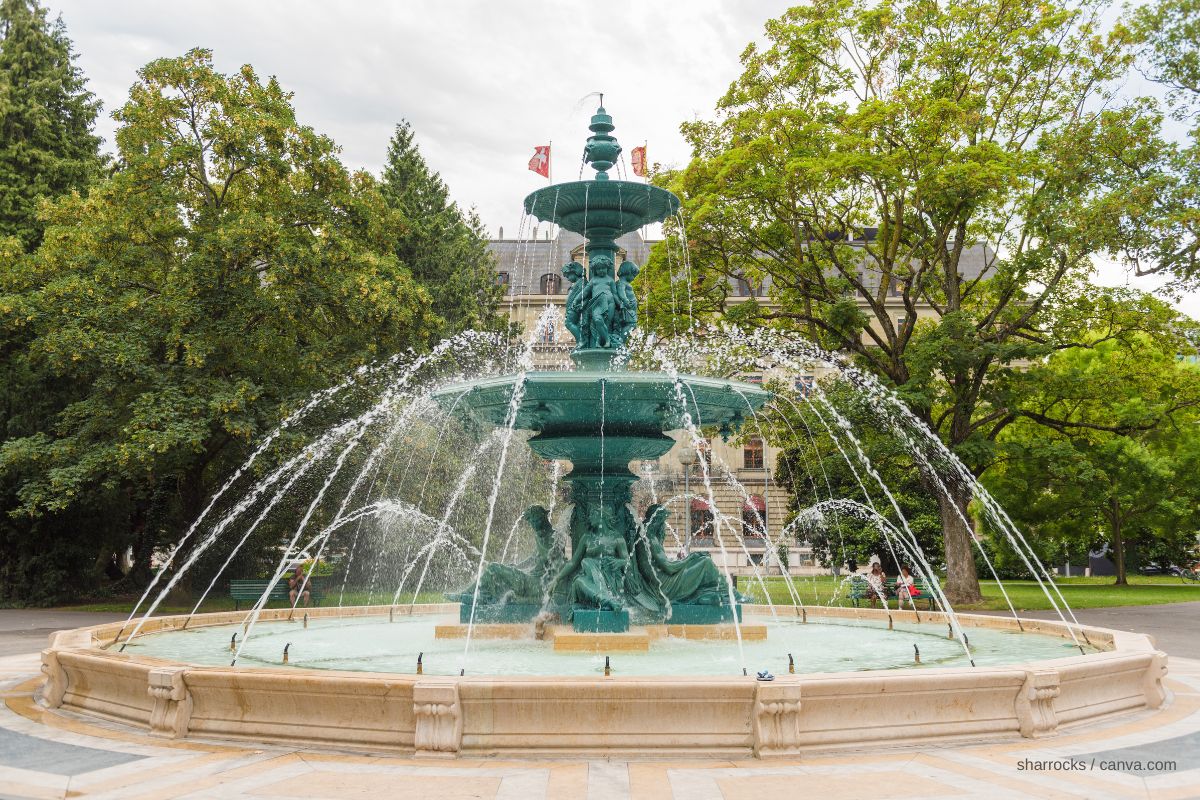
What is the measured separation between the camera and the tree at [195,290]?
2259cm

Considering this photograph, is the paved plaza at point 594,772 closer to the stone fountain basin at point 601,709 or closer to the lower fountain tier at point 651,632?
the stone fountain basin at point 601,709

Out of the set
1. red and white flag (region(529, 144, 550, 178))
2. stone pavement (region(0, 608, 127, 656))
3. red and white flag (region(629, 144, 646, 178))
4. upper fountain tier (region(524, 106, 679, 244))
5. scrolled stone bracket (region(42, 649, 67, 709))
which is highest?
red and white flag (region(629, 144, 646, 178))

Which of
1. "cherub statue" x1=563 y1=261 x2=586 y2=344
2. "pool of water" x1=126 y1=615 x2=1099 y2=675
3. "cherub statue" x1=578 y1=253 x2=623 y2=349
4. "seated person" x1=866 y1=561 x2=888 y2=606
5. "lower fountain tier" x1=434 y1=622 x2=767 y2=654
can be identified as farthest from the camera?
"seated person" x1=866 y1=561 x2=888 y2=606

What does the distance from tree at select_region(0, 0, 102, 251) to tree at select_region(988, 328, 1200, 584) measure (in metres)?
29.1

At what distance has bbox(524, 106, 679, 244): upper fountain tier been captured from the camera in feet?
41.8

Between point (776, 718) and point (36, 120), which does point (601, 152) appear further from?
point (36, 120)

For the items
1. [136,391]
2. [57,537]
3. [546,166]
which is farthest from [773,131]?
[57,537]

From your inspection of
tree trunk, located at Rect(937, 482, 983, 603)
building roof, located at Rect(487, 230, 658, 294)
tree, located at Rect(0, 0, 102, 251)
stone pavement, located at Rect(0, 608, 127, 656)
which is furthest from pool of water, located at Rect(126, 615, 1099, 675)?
building roof, located at Rect(487, 230, 658, 294)

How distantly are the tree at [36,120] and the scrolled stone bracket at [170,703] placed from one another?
Result: 2548cm

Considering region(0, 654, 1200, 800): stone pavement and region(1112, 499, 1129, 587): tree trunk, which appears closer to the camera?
region(0, 654, 1200, 800): stone pavement

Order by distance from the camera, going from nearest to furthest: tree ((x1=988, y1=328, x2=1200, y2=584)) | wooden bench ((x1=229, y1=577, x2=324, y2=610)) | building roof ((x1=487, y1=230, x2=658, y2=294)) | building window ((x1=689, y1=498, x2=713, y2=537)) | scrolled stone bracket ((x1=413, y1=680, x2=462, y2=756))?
scrolled stone bracket ((x1=413, y1=680, x2=462, y2=756)) < wooden bench ((x1=229, y1=577, x2=324, y2=610)) < tree ((x1=988, y1=328, x2=1200, y2=584)) < building window ((x1=689, y1=498, x2=713, y2=537)) < building roof ((x1=487, y1=230, x2=658, y2=294))

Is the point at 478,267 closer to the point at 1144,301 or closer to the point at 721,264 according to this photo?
the point at 721,264

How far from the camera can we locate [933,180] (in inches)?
914

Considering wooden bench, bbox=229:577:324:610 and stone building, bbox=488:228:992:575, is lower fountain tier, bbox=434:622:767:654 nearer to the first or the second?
wooden bench, bbox=229:577:324:610
